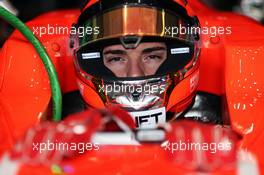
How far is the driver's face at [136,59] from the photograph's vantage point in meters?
2.31

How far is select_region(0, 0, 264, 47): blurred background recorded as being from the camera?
11.4 ft

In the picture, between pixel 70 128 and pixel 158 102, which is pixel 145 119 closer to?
pixel 158 102

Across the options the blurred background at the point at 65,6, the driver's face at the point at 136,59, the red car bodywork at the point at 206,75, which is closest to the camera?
the red car bodywork at the point at 206,75

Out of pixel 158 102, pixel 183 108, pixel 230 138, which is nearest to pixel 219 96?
pixel 183 108

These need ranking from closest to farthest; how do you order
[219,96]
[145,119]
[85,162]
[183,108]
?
[85,162] < [145,119] < [183,108] < [219,96]

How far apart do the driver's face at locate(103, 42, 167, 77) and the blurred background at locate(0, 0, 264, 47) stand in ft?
3.96

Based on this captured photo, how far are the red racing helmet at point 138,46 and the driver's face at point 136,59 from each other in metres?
0.02

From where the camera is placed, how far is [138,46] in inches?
91.3

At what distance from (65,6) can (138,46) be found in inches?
54.4

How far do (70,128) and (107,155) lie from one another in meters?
0.13

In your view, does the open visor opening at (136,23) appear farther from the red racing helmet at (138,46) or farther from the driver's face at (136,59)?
the driver's face at (136,59)

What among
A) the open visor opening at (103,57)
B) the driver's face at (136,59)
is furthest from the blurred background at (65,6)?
the driver's face at (136,59)

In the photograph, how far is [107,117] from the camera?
185 centimetres

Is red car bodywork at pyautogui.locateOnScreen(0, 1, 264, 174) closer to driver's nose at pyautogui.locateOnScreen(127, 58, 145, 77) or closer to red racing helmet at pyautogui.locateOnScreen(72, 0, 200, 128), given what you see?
red racing helmet at pyautogui.locateOnScreen(72, 0, 200, 128)
